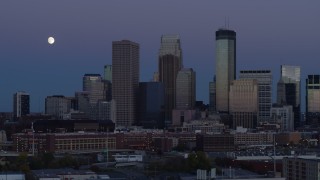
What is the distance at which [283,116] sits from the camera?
371ft

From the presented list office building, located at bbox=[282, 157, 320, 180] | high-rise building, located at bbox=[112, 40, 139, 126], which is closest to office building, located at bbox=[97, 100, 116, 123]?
high-rise building, located at bbox=[112, 40, 139, 126]

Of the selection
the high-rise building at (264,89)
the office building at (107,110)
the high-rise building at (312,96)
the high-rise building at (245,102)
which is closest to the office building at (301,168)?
the office building at (107,110)

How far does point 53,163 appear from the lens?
4925 centimetres

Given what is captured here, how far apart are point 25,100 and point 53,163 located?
6377 centimetres

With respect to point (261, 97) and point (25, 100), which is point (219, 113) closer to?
point (261, 97)

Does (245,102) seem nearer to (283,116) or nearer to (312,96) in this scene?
(283,116)

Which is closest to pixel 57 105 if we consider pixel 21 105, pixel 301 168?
pixel 21 105

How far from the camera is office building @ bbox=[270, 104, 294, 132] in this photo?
111m

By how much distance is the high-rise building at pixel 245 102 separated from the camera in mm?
114375

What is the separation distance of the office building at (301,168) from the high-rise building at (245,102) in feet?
248

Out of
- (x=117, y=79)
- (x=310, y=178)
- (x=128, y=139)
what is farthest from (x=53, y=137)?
(x=117, y=79)

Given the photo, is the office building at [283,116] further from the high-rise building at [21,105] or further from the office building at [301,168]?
the office building at [301,168]

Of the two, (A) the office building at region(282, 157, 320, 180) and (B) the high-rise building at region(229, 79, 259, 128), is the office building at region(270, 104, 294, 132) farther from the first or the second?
(A) the office building at region(282, 157, 320, 180)

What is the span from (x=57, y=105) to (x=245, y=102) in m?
26.0
